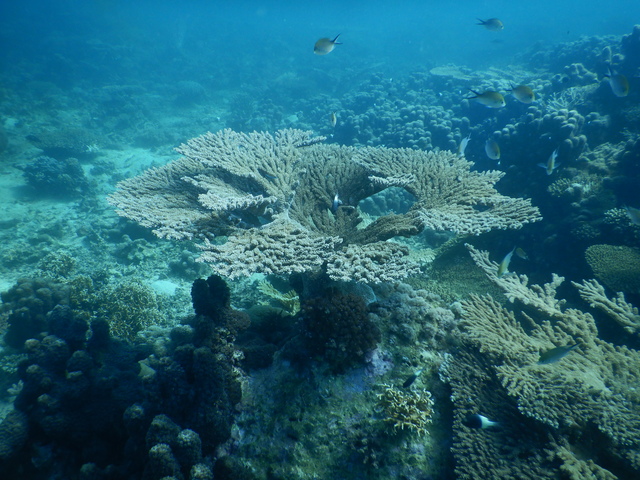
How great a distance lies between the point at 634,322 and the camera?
4055 mm

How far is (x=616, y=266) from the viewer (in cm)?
479

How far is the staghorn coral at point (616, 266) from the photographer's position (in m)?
4.60

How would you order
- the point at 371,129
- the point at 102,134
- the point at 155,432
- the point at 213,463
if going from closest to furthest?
the point at 155,432
the point at 213,463
the point at 371,129
the point at 102,134

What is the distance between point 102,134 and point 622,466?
22904mm

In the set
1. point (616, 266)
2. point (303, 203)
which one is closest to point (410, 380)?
point (303, 203)

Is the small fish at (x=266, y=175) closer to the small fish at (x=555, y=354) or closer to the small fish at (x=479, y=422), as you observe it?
the small fish at (x=479, y=422)

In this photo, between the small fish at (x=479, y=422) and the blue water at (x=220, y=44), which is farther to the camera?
the blue water at (x=220, y=44)

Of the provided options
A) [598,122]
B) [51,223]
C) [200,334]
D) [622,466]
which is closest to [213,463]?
[200,334]

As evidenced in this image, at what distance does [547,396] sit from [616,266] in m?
3.39

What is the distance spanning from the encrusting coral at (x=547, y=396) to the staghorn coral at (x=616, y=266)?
1.41 meters

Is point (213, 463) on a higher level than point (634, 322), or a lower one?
lower

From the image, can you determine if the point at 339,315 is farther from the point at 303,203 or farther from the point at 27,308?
the point at 27,308

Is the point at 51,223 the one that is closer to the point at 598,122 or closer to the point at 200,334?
the point at 200,334

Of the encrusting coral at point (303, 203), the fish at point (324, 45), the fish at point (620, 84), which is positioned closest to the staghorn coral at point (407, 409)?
the encrusting coral at point (303, 203)
